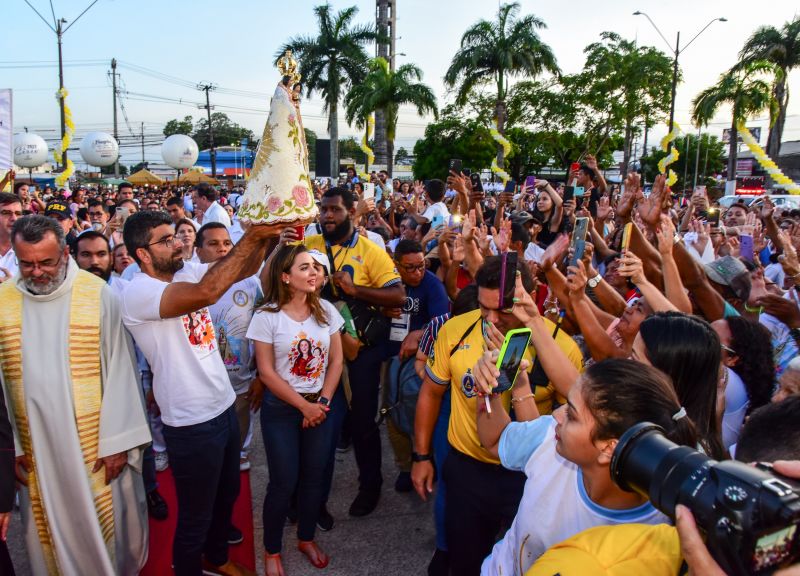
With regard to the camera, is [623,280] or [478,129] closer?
[623,280]

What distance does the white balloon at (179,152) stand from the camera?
111ft

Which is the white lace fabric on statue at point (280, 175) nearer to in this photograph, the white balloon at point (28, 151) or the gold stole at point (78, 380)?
the gold stole at point (78, 380)

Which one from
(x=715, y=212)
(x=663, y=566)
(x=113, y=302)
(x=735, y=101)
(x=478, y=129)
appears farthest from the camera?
(x=478, y=129)

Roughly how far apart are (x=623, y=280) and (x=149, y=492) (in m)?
3.92

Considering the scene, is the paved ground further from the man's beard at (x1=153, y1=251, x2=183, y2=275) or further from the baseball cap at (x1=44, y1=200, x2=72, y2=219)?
the baseball cap at (x1=44, y1=200, x2=72, y2=219)

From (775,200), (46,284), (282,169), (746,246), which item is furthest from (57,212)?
(775,200)

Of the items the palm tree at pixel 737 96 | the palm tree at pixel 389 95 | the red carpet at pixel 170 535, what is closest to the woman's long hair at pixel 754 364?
the red carpet at pixel 170 535

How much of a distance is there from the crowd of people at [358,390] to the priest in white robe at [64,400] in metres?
0.01

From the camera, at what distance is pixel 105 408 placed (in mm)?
2953

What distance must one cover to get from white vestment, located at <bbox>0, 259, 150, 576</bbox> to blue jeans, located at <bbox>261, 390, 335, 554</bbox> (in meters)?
0.70

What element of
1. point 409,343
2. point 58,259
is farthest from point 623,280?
point 58,259

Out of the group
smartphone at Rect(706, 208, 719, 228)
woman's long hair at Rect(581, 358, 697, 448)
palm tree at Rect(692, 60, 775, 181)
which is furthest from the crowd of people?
palm tree at Rect(692, 60, 775, 181)

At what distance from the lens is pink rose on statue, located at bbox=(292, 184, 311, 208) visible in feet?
8.84

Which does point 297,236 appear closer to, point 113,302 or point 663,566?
point 113,302
